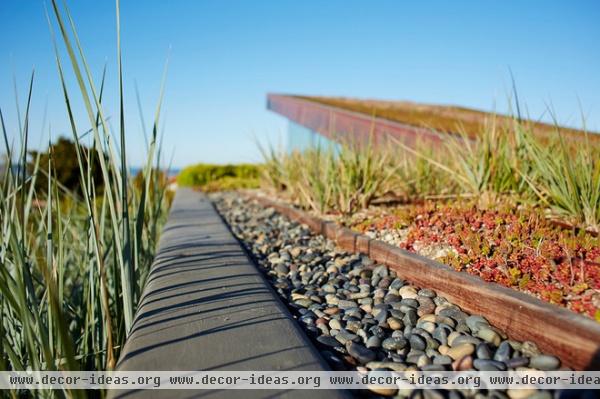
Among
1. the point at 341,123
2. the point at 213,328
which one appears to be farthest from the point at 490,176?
the point at 341,123

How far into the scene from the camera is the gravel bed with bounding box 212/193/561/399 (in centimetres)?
118

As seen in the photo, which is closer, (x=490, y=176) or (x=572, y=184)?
(x=572, y=184)

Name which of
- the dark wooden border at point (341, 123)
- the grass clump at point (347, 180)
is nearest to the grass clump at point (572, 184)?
the grass clump at point (347, 180)

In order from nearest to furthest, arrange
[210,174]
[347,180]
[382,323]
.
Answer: [382,323] → [347,180] → [210,174]

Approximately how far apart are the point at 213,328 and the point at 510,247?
4.24ft

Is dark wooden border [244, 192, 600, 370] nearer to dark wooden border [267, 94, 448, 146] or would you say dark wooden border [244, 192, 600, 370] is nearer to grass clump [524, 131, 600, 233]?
grass clump [524, 131, 600, 233]

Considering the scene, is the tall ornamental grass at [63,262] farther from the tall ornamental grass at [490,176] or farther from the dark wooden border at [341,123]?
the dark wooden border at [341,123]

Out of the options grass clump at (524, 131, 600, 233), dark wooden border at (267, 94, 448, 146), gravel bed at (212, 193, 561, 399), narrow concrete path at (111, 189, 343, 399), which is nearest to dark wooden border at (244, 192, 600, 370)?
gravel bed at (212, 193, 561, 399)

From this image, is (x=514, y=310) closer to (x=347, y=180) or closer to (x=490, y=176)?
(x=490, y=176)

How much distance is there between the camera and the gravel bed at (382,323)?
1178mm

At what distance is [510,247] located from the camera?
5.59 ft

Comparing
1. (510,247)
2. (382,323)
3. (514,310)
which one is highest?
(510,247)

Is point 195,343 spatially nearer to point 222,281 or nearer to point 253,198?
point 222,281

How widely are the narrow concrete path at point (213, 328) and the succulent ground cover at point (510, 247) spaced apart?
2.72 ft
